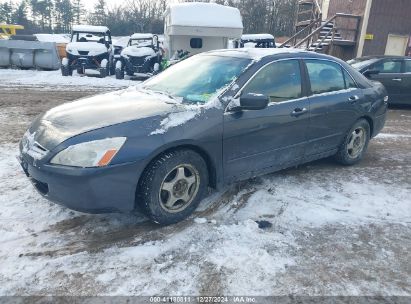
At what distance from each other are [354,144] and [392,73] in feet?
18.7

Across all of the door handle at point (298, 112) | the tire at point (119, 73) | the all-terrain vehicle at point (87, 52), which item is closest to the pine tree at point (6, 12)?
the all-terrain vehicle at point (87, 52)

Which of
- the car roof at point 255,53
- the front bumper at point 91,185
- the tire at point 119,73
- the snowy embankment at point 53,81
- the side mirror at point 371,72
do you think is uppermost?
the car roof at point 255,53

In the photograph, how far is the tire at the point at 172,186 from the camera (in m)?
3.10

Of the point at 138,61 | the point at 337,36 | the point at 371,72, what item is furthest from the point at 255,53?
the point at 337,36

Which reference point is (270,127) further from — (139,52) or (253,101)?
Result: (139,52)

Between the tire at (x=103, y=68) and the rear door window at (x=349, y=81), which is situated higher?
the rear door window at (x=349, y=81)

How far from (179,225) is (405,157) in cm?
431

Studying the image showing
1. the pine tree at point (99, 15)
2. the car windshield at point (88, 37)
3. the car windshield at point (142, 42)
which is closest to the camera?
the car windshield at point (88, 37)

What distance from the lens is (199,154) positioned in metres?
3.43

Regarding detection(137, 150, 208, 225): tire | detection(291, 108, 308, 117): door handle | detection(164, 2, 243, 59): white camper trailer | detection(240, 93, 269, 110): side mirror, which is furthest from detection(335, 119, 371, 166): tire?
detection(164, 2, 243, 59): white camper trailer

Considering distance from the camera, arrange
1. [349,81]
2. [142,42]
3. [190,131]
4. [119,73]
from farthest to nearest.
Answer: [142,42] → [119,73] → [349,81] → [190,131]

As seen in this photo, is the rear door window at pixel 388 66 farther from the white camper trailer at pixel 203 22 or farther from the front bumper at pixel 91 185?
the front bumper at pixel 91 185

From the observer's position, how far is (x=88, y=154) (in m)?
2.86

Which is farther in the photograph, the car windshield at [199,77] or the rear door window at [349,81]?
the rear door window at [349,81]
